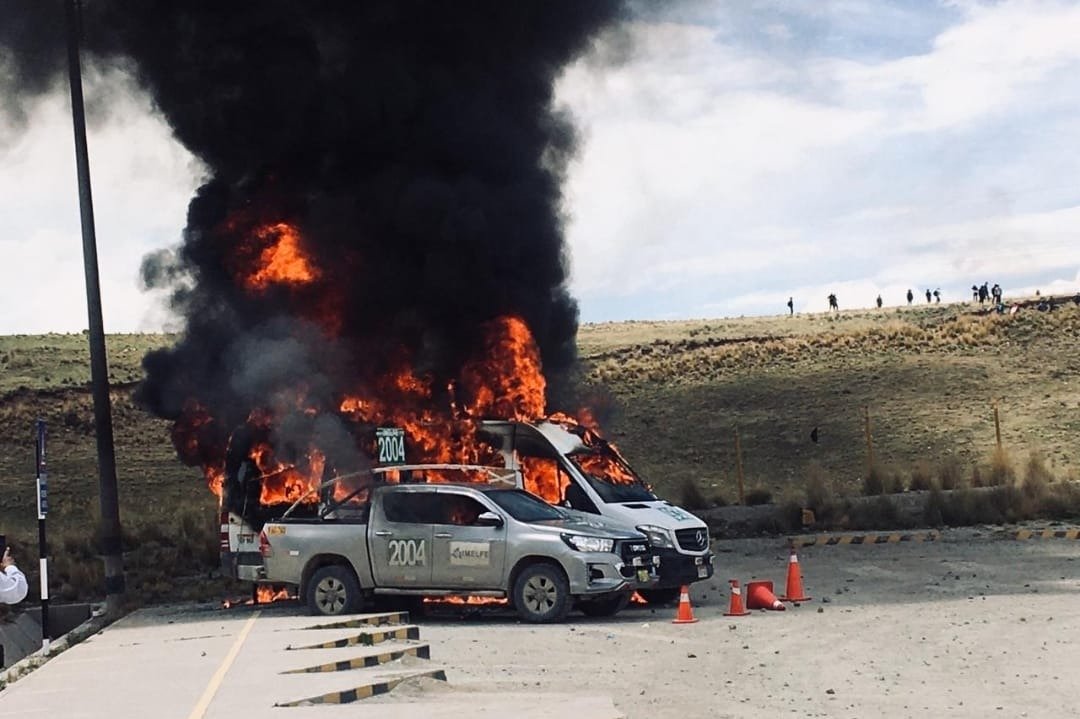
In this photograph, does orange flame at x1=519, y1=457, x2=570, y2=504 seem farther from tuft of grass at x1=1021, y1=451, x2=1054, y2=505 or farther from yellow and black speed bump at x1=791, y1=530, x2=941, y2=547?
tuft of grass at x1=1021, y1=451, x2=1054, y2=505

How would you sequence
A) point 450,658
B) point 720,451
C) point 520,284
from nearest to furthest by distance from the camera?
point 450,658 < point 520,284 < point 720,451

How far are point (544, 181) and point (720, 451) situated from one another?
22185 millimetres

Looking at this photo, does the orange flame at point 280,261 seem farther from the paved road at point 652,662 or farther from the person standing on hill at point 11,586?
the person standing on hill at point 11,586

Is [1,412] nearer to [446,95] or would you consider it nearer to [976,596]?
[446,95]

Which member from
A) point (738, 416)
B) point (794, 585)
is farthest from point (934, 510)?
point (738, 416)

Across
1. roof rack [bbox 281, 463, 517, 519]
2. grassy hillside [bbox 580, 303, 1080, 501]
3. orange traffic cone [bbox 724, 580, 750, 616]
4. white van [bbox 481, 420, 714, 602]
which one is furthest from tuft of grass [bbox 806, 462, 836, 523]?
orange traffic cone [bbox 724, 580, 750, 616]

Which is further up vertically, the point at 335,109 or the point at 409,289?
the point at 335,109

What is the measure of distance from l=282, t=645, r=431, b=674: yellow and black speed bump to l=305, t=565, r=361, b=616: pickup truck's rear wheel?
3.86m

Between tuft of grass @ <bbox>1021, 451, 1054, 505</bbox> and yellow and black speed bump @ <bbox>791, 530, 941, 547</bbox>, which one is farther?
tuft of grass @ <bbox>1021, 451, 1054, 505</bbox>

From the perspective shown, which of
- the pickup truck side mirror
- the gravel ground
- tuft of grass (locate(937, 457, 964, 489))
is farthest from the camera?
tuft of grass (locate(937, 457, 964, 489))

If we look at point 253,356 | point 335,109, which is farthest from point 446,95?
point 253,356

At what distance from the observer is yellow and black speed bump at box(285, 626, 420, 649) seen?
14438mm

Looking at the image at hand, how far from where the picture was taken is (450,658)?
14289 millimetres

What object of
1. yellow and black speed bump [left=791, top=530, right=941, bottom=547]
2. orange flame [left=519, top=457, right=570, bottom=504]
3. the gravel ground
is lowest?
the gravel ground
